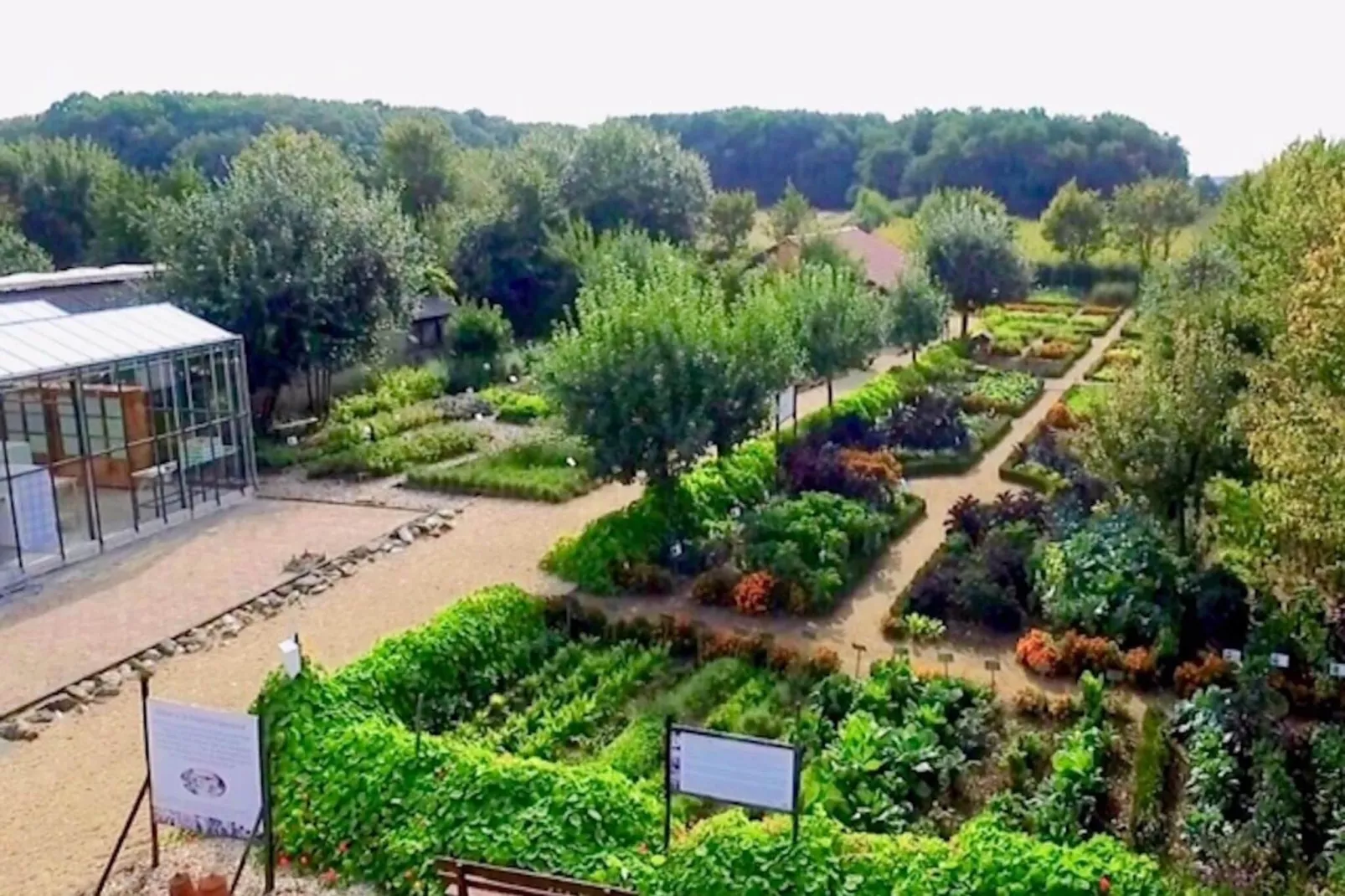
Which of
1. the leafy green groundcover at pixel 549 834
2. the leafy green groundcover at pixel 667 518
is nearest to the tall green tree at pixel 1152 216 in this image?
the leafy green groundcover at pixel 667 518

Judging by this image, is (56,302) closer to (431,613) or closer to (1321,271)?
(431,613)

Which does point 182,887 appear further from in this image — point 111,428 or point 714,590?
point 111,428

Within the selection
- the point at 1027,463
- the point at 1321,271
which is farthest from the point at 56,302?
the point at 1321,271

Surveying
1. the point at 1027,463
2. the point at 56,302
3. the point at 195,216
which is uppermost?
the point at 195,216

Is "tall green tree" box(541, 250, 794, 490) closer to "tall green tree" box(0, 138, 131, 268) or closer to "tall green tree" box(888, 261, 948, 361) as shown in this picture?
"tall green tree" box(888, 261, 948, 361)

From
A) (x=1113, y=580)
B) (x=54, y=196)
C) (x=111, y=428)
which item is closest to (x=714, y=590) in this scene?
(x=1113, y=580)

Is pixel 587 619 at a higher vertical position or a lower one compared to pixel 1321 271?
lower

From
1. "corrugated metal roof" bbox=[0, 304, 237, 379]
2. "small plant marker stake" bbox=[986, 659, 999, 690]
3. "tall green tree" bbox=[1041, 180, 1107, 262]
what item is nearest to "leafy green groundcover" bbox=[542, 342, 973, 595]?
"small plant marker stake" bbox=[986, 659, 999, 690]

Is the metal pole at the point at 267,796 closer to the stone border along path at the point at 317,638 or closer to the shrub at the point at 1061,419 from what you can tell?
the stone border along path at the point at 317,638
